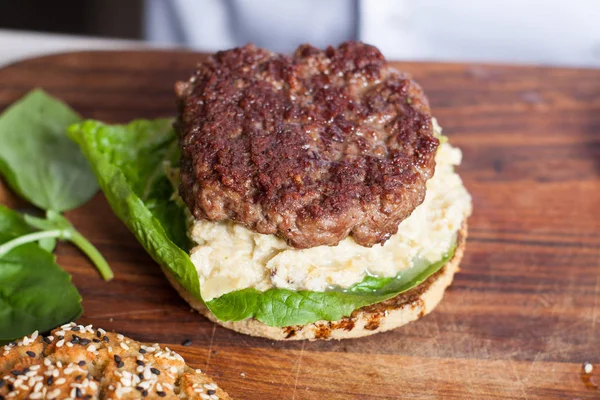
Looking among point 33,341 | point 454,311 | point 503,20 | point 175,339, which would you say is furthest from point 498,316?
point 503,20

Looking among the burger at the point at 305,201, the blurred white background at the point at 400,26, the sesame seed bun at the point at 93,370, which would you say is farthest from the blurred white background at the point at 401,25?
the sesame seed bun at the point at 93,370

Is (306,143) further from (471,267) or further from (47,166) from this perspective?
(47,166)

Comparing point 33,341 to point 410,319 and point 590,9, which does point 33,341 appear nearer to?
point 410,319

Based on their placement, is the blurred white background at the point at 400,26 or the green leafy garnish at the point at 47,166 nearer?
the green leafy garnish at the point at 47,166

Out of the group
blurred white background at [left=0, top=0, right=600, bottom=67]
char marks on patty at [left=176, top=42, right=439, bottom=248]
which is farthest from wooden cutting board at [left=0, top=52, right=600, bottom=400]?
blurred white background at [left=0, top=0, right=600, bottom=67]

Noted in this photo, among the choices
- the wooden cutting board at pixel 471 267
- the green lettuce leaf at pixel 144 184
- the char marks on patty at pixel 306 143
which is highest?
the char marks on patty at pixel 306 143

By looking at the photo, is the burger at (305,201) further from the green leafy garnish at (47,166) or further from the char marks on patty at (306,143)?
the green leafy garnish at (47,166)
